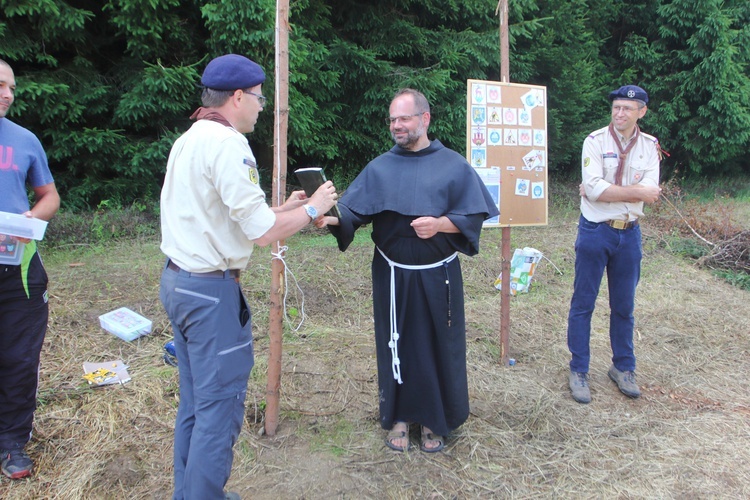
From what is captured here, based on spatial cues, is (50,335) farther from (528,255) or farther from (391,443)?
(528,255)

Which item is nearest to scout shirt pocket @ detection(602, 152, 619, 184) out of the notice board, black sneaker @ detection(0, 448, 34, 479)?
the notice board

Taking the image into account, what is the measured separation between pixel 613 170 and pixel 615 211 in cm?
30

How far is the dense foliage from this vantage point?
6.55 m

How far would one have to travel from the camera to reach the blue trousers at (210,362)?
2.21 metres

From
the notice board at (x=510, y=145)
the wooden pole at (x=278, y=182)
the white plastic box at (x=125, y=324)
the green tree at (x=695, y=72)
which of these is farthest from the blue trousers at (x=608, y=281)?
the green tree at (x=695, y=72)

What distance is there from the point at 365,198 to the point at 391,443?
150 centimetres

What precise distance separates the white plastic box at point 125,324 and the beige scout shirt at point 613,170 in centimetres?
359

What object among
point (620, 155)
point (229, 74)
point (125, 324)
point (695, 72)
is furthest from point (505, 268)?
point (695, 72)

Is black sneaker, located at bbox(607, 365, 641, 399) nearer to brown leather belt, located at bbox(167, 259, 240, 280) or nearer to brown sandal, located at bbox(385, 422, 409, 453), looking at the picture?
brown sandal, located at bbox(385, 422, 409, 453)

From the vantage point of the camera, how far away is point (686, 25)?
12117mm

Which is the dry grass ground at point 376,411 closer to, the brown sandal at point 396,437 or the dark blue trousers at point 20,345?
the brown sandal at point 396,437

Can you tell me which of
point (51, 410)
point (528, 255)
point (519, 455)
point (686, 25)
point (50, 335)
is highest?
point (686, 25)

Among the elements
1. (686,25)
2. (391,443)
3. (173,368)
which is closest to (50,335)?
(173,368)

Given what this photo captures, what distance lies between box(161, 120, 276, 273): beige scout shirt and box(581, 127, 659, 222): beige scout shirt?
2.51 meters
